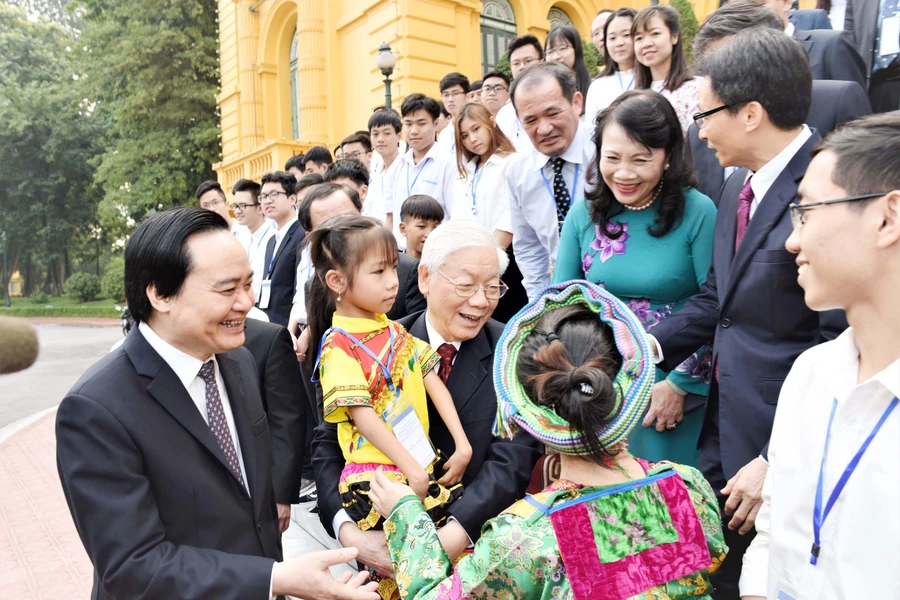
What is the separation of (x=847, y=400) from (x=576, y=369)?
0.55 m

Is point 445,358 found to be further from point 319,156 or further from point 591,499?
point 319,156

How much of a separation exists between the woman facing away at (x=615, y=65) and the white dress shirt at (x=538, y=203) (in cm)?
162

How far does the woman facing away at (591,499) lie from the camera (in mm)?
1384

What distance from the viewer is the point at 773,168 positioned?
A: 2078 mm

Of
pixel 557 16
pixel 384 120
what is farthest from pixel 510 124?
pixel 557 16

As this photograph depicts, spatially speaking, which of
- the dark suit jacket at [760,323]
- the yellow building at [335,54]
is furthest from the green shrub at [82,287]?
the dark suit jacket at [760,323]

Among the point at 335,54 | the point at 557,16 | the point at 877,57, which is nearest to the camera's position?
the point at 877,57

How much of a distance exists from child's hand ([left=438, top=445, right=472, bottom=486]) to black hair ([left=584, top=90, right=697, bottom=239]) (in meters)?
1.04

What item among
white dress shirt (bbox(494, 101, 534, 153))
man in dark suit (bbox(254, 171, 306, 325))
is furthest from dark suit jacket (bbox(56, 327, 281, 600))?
white dress shirt (bbox(494, 101, 534, 153))

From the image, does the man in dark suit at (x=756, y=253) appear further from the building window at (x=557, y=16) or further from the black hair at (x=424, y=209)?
the building window at (x=557, y=16)

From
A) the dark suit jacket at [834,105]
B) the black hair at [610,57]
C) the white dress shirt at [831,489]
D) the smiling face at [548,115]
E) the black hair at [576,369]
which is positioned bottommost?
the white dress shirt at [831,489]

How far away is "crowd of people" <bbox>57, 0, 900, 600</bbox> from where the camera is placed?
4.41 ft

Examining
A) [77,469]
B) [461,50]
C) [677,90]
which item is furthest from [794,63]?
[461,50]

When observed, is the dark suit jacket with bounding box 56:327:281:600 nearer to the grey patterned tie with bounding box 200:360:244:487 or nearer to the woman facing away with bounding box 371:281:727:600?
the grey patterned tie with bounding box 200:360:244:487
